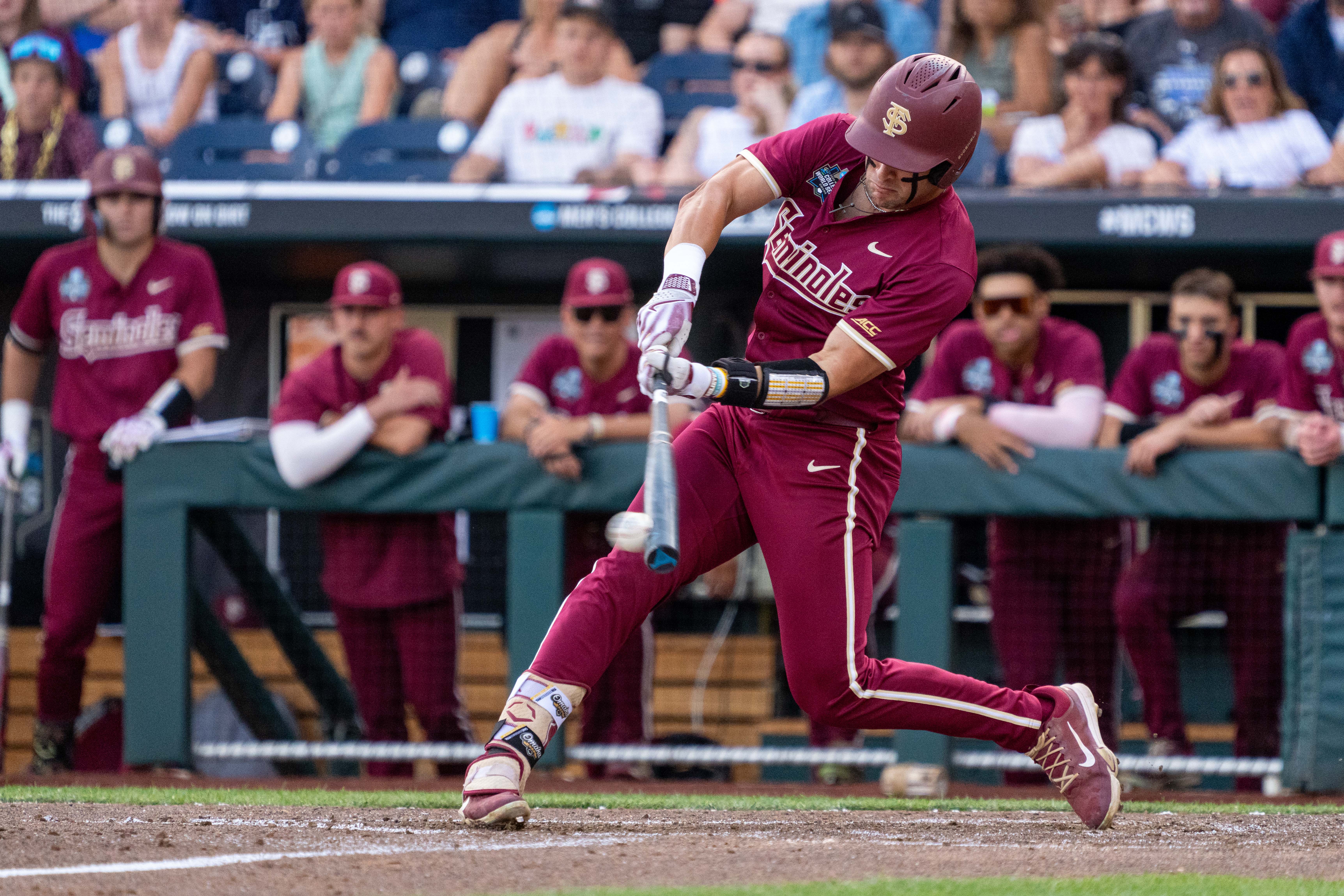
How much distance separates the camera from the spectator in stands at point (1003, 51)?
700cm

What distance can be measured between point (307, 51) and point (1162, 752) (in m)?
5.22

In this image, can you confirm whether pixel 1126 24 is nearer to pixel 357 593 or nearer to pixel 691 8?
pixel 691 8

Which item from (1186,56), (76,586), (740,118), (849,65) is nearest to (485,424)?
(76,586)

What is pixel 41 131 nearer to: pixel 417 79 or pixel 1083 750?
pixel 417 79

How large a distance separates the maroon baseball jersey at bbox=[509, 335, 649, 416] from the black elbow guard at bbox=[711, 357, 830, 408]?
2320 millimetres

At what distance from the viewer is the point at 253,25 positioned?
838 centimetres

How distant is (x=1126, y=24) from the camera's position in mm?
7398

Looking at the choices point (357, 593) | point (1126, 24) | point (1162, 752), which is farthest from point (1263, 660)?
point (1126, 24)

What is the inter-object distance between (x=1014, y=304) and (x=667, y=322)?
247 cm

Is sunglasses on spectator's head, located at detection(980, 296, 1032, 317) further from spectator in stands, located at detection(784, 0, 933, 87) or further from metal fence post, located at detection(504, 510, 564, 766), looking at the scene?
spectator in stands, located at detection(784, 0, 933, 87)

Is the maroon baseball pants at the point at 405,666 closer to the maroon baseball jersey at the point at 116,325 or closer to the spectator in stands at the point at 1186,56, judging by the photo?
the maroon baseball jersey at the point at 116,325

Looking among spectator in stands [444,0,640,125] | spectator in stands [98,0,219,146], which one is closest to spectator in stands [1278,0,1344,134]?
spectator in stands [444,0,640,125]

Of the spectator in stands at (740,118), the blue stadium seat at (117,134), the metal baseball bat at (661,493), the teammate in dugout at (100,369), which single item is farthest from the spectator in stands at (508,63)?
the metal baseball bat at (661,493)

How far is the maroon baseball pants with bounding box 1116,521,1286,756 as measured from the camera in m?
5.05
